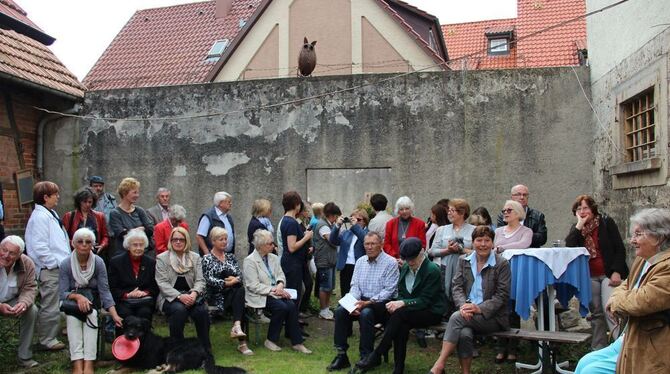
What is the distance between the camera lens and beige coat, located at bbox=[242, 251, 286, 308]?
6.60 m

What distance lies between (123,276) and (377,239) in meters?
2.60

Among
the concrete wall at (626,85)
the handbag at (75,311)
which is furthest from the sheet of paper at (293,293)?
the concrete wall at (626,85)

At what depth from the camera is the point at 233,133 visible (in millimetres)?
9359

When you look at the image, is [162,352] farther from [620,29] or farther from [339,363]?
[620,29]

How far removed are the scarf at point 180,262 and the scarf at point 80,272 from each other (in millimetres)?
763

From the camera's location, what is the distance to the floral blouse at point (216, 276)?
6.54 meters

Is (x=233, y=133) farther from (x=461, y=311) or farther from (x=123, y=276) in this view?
(x=461, y=311)

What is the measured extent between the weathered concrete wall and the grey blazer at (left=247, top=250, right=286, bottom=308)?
2525mm

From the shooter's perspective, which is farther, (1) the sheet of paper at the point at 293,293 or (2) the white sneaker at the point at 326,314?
(2) the white sneaker at the point at 326,314

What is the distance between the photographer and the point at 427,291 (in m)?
5.71

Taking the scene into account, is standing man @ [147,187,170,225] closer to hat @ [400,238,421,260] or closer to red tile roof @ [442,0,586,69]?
hat @ [400,238,421,260]

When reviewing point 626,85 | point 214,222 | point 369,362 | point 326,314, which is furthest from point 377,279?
point 626,85

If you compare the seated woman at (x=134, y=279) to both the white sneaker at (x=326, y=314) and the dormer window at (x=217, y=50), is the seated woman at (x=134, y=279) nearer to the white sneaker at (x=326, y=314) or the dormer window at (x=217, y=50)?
the white sneaker at (x=326, y=314)

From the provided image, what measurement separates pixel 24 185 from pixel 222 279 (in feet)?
14.4
